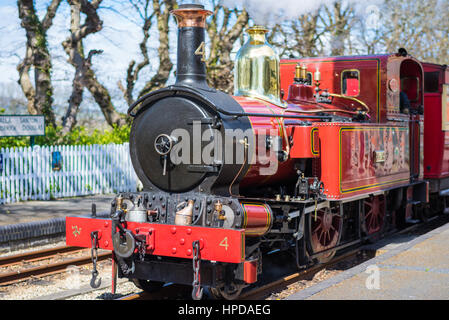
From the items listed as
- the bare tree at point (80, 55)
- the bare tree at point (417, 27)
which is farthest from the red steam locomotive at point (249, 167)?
the bare tree at point (417, 27)

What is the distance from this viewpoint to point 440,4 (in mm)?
25250

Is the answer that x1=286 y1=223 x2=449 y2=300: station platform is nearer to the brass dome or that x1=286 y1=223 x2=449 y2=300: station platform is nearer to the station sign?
the brass dome

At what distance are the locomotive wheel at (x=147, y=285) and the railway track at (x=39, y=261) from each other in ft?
5.99

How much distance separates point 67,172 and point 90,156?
38.6 inches

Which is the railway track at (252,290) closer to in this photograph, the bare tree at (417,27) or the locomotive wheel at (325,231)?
the locomotive wheel at (325,231)

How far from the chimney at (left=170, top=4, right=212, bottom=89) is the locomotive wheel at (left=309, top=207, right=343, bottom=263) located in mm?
2169

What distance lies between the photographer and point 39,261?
7.93m

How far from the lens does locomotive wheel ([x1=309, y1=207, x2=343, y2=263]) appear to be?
22.4 feet

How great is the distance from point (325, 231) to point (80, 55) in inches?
469

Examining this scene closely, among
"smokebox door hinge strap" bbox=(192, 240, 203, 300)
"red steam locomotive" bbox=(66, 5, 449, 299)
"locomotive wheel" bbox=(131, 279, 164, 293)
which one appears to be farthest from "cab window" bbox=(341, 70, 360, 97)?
"smokebox door hinge strap" bbox=(192, 240, 203, 300)
